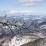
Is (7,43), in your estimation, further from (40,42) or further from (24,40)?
(40,42)

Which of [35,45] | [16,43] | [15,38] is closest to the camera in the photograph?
[35,45]

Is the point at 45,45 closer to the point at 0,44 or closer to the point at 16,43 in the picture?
the point at 16,43

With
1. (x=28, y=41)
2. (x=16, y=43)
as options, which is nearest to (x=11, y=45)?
(x=16, y=43)

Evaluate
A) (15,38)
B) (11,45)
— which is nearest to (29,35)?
(15,38)

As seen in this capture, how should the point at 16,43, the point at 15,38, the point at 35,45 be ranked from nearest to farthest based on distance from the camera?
the point at 35,45 → the point at 16,43 → the point at 15,38

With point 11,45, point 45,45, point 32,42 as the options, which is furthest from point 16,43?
point 45,45

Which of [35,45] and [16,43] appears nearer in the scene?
[35,45]

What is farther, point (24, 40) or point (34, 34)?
point (34, 34)

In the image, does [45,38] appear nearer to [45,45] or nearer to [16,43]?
[45,45]
